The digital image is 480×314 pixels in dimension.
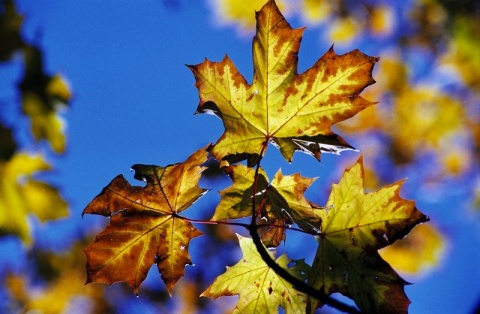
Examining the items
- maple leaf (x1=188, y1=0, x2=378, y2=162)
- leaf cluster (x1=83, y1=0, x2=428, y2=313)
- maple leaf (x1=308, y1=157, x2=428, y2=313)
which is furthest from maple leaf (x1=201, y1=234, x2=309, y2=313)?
maple leaf (x1=188, y1=0, x2=378, y2=162)

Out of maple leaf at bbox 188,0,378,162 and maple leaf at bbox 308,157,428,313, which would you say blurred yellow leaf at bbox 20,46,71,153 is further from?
maple leaf at bbox 308,157,428,313

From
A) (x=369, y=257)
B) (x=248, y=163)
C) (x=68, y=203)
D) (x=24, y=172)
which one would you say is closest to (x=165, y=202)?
(x=248, y=163)

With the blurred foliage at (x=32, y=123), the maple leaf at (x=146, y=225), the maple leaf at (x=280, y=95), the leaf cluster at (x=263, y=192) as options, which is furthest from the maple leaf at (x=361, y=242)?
the blurred foliage at (x=32, y=123)

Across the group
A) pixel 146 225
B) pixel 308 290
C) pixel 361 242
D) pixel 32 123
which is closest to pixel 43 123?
pixel 32 123

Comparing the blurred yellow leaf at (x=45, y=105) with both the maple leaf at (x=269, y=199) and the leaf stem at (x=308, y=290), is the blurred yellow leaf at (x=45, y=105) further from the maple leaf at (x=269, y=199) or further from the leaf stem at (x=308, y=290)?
the leaf stem at (x=308, y=290)

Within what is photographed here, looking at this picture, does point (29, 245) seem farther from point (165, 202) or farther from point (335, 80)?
point (335, 80)

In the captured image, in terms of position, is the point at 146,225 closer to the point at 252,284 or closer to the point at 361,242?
the point at 252,284
